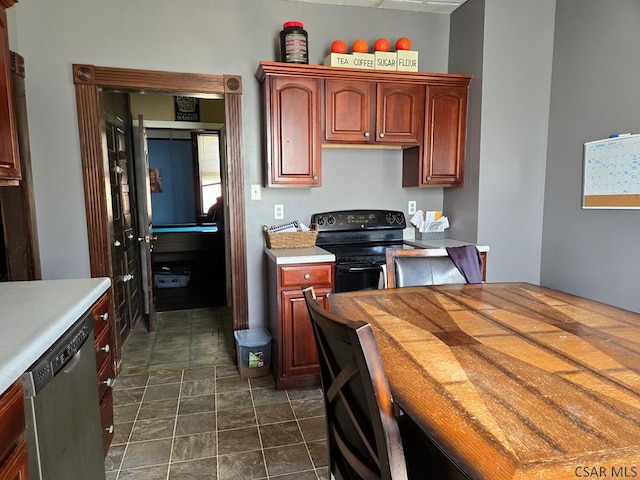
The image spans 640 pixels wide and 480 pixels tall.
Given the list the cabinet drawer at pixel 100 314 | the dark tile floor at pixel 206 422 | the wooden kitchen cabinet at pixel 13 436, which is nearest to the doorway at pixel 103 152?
the dark tile floor at pixel 206 422

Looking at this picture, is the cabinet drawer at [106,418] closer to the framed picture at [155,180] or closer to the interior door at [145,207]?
the interior door at [145,207]

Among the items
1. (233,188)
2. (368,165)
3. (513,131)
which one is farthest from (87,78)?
(513,131)

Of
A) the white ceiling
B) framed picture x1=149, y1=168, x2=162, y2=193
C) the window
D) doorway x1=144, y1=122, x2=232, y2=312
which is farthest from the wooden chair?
framed picture x1=149, y1=168, x2=162, y2=193

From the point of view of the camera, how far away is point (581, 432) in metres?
0.74

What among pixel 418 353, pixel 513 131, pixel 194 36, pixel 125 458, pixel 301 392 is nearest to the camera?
pixel 418 353

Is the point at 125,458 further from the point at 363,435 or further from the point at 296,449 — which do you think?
the point at 363,435

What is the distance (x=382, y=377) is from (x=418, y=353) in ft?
1.11

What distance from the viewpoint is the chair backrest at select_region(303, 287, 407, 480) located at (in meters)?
0.79

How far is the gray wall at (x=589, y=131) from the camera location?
96.0 inches

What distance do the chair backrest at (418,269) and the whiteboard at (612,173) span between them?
130 centimetres

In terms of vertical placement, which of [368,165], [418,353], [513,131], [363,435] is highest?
[513,131]

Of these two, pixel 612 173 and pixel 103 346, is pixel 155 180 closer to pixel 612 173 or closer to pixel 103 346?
pixel 103 346
